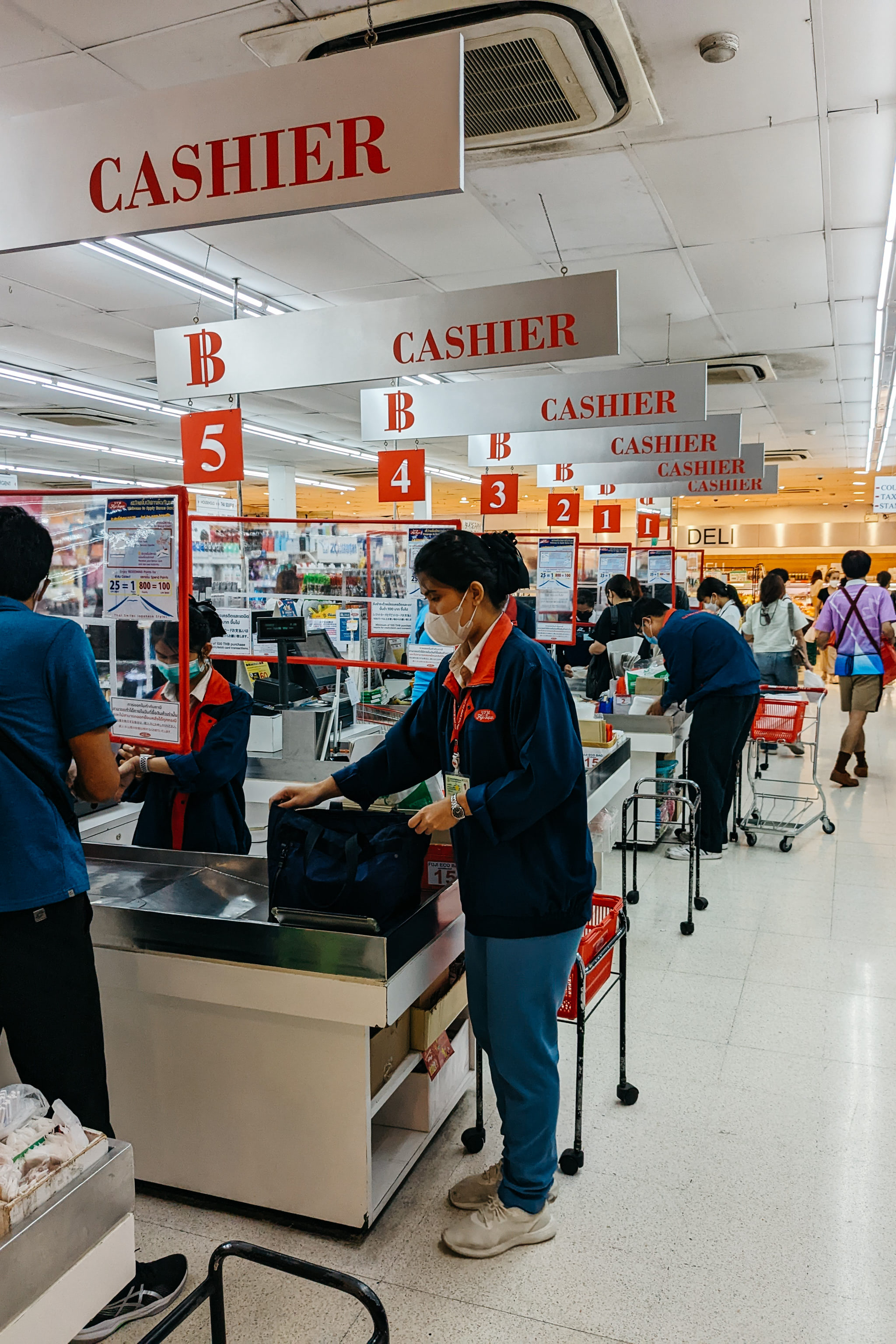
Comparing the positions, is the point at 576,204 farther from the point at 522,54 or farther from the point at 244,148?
the point at 244,148

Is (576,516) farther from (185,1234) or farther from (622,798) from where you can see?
(185,1234)

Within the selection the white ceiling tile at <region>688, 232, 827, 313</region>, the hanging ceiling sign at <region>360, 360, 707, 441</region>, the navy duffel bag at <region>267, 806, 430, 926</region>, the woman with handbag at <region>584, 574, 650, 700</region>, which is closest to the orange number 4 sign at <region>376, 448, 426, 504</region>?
the hanging ceiling sign at <region>360, 360, 707, 441</region>

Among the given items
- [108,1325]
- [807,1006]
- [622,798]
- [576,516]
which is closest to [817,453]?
[576,516]

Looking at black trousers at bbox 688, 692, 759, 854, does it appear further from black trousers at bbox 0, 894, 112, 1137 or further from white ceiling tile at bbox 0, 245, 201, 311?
white ceiling tile at bbox 0, 245, 201, 311

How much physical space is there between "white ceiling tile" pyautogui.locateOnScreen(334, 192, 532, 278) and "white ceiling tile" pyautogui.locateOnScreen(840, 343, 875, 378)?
4002mm

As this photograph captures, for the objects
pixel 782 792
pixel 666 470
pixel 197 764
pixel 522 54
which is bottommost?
pixel 782 792

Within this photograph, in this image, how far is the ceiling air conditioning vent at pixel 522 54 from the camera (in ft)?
10.8

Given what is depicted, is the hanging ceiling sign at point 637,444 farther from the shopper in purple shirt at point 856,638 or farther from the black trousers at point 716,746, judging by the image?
the black trousers at point 716,746

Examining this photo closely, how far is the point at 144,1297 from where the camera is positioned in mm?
2283

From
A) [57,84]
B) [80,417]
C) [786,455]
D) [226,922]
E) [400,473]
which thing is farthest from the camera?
[786,455]

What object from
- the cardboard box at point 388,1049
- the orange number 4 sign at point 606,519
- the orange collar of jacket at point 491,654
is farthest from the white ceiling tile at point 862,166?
the orange number 4 sign at point 606,519

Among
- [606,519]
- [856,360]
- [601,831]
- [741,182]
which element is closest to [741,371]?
[856,360]

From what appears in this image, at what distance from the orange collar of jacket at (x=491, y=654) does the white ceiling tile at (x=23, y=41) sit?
10.4ft

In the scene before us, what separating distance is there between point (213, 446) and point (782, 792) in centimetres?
558
